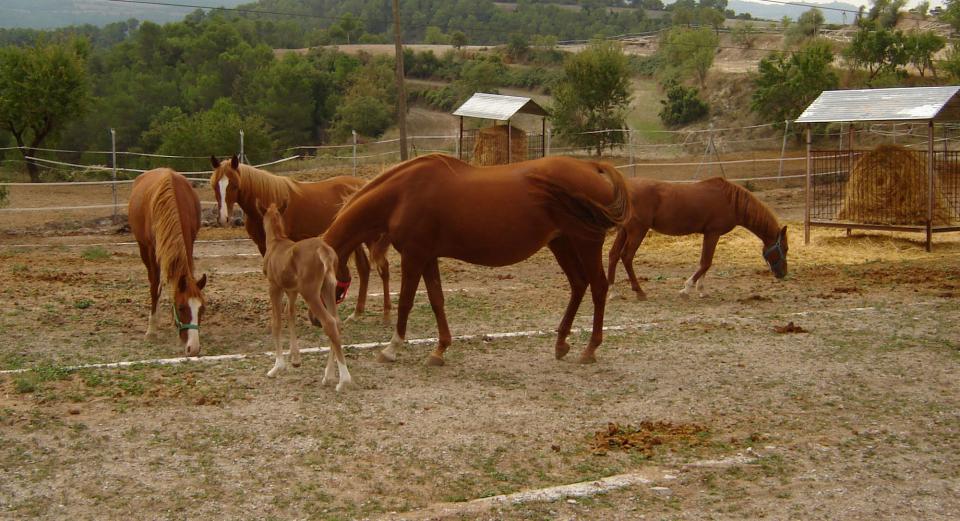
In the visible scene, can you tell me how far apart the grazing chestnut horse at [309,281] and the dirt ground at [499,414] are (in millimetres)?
261

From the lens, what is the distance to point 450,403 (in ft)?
21.4

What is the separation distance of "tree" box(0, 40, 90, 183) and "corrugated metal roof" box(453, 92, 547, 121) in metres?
13.8

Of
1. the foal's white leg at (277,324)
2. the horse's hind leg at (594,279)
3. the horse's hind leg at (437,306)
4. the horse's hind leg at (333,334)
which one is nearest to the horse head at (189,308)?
the foal's white leg at (277,324)

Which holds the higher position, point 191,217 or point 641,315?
point 191,217

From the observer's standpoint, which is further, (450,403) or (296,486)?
(450,403)

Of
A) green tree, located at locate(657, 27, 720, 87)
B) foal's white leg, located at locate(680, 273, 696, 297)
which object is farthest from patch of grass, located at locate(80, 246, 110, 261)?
green tree, located at locate(657, 27, 720, 87)

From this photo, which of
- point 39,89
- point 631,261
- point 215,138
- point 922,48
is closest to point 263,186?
point 631,261

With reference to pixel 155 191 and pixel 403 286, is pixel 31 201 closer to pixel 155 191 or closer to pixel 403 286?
pixel 155 191

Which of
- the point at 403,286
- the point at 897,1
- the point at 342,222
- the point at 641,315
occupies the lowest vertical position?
the point at 641,315

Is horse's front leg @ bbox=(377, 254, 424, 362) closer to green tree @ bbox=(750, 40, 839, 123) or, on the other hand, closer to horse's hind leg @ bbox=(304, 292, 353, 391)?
horse's hind leg @ bbox=(304, 292, 353, 391)

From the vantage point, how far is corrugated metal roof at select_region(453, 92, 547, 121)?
23781 mm

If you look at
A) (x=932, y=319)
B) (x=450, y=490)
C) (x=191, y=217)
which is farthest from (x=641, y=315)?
(x=450, y=490)

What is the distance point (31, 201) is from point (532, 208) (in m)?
19.4

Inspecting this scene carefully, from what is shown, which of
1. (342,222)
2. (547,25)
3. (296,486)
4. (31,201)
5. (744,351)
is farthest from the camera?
(547,25)
